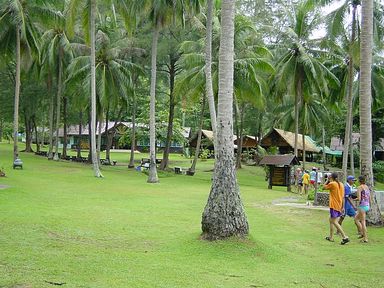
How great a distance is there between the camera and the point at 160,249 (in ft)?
28.5

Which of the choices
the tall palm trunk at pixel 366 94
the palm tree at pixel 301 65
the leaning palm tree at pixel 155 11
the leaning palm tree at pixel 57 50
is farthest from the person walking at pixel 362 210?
the leaning palm tree at pixel 57 50

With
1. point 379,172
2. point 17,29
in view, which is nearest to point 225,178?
point 17,29

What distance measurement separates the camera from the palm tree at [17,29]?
968 inches

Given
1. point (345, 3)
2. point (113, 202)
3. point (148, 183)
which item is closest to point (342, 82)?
point (345, 3)

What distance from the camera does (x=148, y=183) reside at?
23297 mm

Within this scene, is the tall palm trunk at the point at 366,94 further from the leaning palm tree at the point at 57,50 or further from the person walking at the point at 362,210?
the leaning palm tree at the point at 57,50

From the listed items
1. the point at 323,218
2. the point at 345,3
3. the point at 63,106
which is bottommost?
the point at 323,218

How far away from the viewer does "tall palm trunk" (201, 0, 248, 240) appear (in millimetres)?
8789

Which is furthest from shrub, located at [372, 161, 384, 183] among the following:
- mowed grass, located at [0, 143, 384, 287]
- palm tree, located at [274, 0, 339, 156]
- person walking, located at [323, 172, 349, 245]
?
person walking, located at [323, 172, 349, 245]

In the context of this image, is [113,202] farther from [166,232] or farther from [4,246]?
[4,246]

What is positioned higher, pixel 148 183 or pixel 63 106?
pixel 63 106

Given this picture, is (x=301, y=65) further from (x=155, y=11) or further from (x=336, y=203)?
(x=336, y=203)

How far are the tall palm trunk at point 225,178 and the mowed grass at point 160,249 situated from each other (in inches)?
11.8

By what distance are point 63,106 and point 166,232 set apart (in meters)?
33.5
